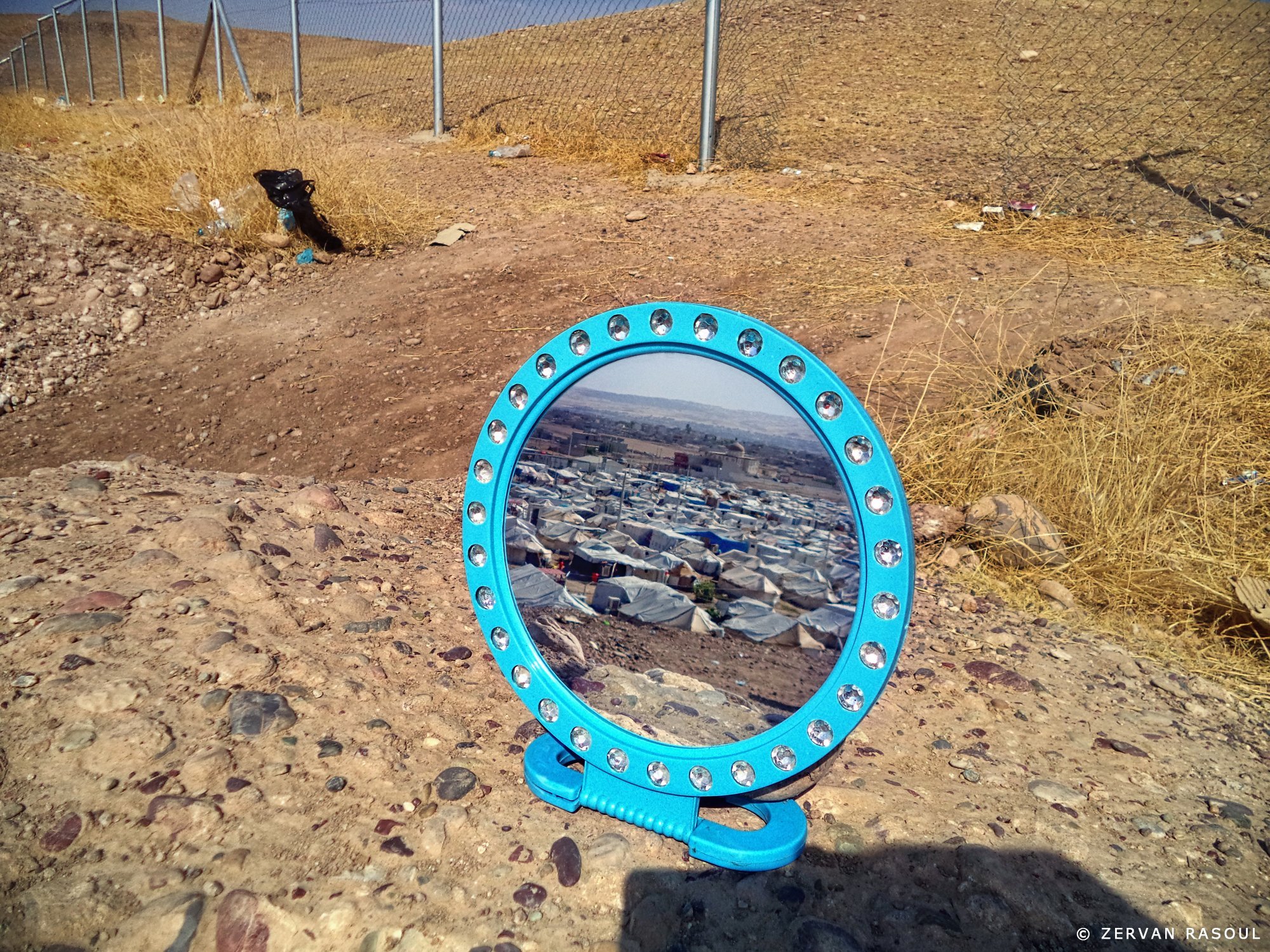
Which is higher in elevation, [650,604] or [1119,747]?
[650,604]

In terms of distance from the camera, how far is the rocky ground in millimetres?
1331

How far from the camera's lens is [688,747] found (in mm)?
1480

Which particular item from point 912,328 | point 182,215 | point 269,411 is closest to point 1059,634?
point 912,328

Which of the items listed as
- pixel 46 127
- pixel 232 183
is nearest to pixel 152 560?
pixel 232 183

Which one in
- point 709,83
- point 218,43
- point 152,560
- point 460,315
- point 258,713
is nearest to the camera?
point 258,713

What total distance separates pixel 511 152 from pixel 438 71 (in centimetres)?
166

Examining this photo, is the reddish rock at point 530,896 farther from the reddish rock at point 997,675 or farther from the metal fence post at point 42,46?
the metal fence post at point 42,46

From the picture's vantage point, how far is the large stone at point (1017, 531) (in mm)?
2836

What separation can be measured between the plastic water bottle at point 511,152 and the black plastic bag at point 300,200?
2413 mm

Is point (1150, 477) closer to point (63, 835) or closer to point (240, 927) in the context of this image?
point (240, 927)

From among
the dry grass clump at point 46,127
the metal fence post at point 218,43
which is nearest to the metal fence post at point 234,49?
the metal fence post at point 218,43

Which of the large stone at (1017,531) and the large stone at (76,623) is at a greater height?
the large stone at (76,623)

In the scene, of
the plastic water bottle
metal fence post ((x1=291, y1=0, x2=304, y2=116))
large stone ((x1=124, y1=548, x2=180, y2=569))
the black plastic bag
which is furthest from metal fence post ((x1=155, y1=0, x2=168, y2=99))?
large stone ((x1=124, y1=548, x2=180, y2=569))

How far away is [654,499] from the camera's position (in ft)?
4.91
